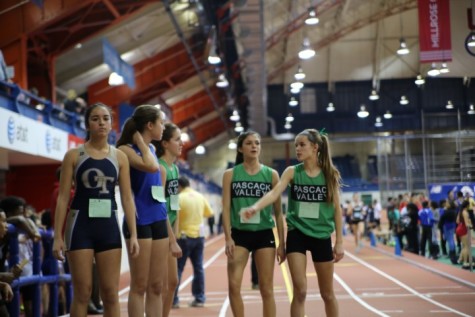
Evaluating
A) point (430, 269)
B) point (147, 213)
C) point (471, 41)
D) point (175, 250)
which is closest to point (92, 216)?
point (147, 213)

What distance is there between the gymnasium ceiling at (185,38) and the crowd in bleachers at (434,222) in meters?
3.40

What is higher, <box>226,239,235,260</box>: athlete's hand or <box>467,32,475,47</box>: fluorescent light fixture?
<box>467,32,475,47</box>: fluorescent light fixture

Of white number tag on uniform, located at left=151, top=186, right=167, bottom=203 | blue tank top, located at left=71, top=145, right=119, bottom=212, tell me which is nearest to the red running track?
white number tag on uniform, located at left=151, top=186, right=167, bottom=203

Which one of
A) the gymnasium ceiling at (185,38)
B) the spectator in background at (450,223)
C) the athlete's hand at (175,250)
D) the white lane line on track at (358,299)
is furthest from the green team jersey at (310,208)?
the spectator in background at (450,223)

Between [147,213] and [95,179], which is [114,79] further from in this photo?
[95,179]

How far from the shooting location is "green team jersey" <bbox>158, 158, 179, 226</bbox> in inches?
320

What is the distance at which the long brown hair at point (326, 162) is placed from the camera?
7492 mm

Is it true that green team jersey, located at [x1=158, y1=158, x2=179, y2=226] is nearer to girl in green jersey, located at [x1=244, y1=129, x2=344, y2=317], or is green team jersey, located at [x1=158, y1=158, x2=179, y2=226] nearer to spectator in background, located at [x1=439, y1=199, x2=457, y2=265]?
girl in green jersey, located at [x1=244, y1=129, x2=344, y2=317]

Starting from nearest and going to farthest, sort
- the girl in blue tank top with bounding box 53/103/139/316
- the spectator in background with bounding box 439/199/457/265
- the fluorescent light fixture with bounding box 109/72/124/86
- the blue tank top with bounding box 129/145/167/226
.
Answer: the girl in blue tank top with bounding box 53/103/139/316, the blue tank top with bounding box 129/145/167/226, the spectator in background with bounding box 439/199/457/265, the fluorescent light fixture with bounding box 109/72/124/86

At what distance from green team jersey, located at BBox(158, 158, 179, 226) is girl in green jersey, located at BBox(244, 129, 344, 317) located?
121cm

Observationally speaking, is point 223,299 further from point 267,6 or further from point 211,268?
point 267,6

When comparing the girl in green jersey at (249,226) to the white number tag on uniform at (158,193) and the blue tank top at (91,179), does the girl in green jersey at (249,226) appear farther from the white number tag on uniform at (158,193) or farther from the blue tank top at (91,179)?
the blue tank top at (91,179)

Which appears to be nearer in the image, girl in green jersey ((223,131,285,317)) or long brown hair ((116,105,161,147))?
long brown hair ((116,105,161,147))

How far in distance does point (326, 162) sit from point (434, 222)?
1609cm
